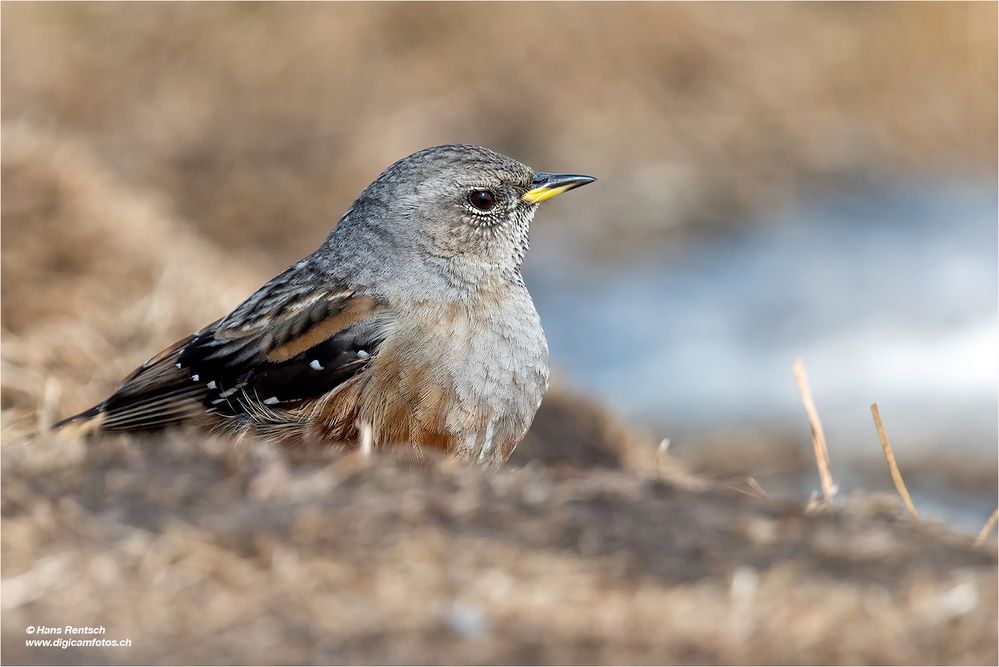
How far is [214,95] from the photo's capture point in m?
15.3

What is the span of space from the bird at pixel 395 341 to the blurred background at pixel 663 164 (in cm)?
329

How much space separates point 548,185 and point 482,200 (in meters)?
0.39

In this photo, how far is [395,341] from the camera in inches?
227

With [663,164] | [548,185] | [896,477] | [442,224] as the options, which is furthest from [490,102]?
[896,477]

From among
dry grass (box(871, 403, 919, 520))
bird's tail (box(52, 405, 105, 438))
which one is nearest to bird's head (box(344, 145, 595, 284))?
bird's tail (box(52, 405, 105, 438))

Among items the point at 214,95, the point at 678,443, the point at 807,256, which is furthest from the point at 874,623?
the point at 214,95

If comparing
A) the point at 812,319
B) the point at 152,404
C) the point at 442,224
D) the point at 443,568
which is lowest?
the point at 443,568

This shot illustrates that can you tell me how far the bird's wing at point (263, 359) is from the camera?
585cm

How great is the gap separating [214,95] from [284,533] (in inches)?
476

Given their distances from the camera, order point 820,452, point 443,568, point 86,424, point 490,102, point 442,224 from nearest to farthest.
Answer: point 443,568
point 820,452
point 86,424
point 442,224
point 490,102

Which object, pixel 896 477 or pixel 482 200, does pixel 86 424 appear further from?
pixel 896 477

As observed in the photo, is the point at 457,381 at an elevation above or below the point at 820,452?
above

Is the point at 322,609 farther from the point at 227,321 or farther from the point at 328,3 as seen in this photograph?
the point at 328,3

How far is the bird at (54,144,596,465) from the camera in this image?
5625 millimetres
